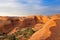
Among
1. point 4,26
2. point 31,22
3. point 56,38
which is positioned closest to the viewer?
point 56,38

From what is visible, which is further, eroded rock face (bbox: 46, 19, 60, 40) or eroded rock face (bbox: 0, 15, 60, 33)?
eroded rock face (bbox: 0, 15, 60, 33)

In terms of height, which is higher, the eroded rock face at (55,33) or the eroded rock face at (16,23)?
the eroded rock face at (55,33)

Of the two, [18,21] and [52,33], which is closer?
[52,33]

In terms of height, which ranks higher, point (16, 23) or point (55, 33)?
point (55, 33)

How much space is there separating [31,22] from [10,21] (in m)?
8.49

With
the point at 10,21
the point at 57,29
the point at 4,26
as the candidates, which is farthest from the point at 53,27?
the point at 10,21

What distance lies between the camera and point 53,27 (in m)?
15.3

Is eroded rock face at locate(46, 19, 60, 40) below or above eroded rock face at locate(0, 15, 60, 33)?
above

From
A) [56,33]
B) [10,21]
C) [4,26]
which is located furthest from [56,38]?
[10,21]

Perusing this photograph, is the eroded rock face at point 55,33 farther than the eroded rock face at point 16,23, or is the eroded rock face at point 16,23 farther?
the eroded rock face at point 16,23

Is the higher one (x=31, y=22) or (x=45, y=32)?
(x=45, y=32)

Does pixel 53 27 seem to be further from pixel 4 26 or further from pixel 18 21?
pixel 18 21

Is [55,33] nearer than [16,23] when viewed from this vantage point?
Yes

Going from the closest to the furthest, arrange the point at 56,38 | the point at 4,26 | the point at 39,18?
1. the point at 56,38
2. the point at 4,26
3. the point at 39,18
